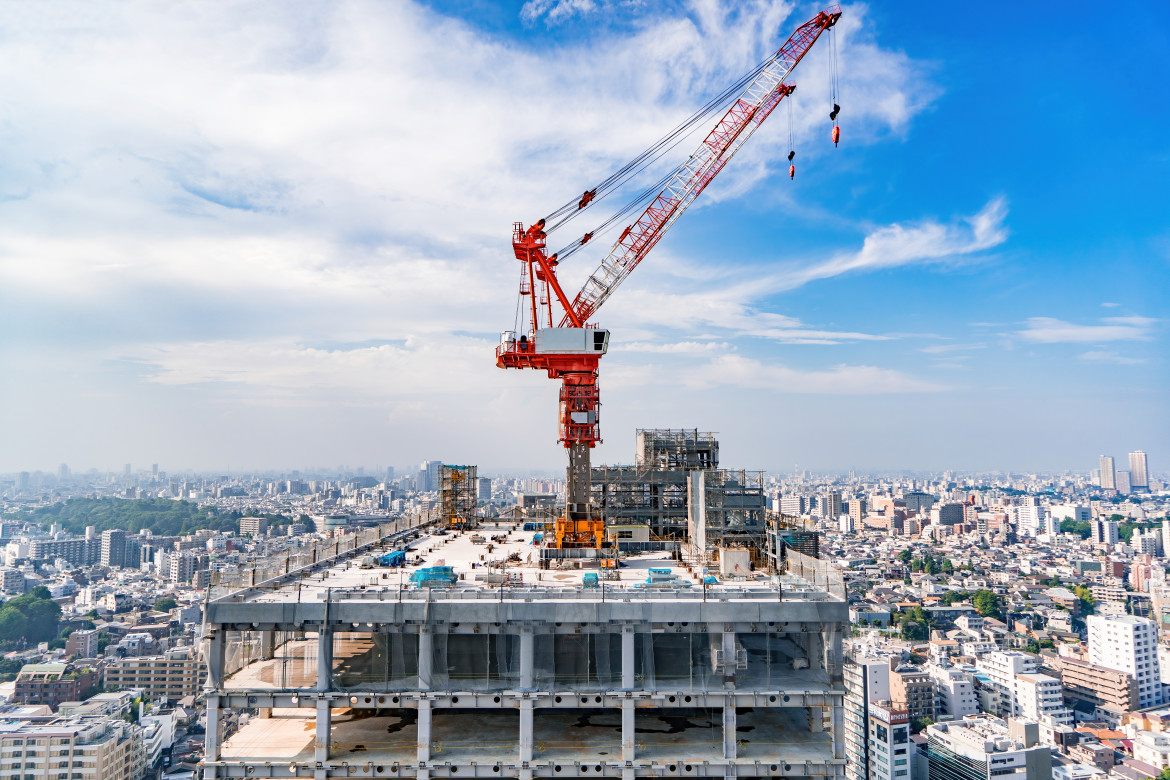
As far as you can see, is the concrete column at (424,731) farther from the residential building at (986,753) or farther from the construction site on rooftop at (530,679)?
the residential building at (986,753)

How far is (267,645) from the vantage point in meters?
30.8

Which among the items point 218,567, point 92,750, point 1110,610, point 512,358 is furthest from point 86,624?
point 1110,610

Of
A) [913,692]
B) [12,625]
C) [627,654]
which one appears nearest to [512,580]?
[627,654]

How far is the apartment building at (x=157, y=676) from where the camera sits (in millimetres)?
110562

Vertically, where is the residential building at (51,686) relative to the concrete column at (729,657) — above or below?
below

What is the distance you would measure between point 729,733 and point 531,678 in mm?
7045

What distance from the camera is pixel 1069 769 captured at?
82000 mm

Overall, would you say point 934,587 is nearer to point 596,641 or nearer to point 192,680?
point 192,680

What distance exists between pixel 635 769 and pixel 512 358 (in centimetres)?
2843

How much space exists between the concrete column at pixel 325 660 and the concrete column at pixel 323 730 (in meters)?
0.54

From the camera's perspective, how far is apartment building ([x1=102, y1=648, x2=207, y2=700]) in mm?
110562

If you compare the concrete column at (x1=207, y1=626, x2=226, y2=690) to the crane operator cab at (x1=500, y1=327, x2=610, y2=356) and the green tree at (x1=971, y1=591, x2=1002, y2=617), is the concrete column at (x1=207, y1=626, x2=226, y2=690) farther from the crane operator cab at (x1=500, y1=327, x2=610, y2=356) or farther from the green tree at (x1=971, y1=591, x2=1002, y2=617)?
the green tree at (x1=971, y1=591, x2=1002, y2=617)

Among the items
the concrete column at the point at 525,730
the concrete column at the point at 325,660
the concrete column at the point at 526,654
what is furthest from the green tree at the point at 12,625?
the concrete column at the point at 526,654

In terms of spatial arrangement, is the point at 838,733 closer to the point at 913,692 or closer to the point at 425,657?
the point at 425,657
